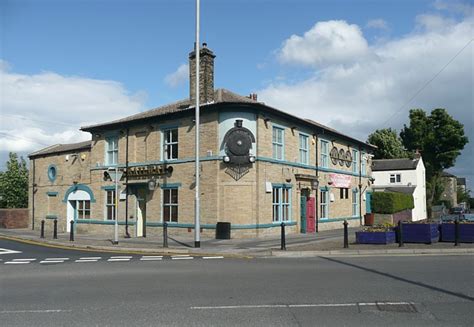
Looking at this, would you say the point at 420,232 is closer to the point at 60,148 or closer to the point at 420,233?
the point at 420,233

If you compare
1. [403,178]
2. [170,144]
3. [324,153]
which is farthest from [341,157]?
[403,178]

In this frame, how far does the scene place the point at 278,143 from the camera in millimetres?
23844

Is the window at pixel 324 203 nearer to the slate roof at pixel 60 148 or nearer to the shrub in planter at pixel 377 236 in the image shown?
the shrub in planter at pixel 377 236

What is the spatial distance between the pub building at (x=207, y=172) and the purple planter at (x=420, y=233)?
696cm

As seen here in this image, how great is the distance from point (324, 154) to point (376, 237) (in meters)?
12.3

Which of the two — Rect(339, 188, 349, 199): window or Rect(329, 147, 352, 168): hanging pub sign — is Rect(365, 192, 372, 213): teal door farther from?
Rect(329, 147, 352, 168): hanging pub sign

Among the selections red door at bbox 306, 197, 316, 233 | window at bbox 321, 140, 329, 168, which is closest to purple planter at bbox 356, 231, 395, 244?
red door at bbox 306, 197, 316, 233

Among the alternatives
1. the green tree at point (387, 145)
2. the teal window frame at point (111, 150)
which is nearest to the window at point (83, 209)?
the teal window frame at point (111, 150)

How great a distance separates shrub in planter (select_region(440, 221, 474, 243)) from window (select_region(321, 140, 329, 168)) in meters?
11.6

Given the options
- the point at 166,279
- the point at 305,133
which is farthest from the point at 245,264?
the point at 305,133

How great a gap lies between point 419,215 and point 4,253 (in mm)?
42934

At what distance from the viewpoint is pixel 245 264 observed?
12922mm

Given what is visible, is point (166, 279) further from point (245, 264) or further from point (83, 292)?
point (245, 264)

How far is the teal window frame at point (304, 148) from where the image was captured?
2632 centimetres
